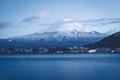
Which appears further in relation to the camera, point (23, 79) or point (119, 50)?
point (119, 50)

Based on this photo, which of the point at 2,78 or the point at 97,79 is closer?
the point at 97,79

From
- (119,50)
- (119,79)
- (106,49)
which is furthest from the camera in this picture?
(106,49)

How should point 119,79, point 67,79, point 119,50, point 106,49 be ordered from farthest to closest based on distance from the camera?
1. point 106,49
2. point 119,50
3. point 67,79
4. point 119,79

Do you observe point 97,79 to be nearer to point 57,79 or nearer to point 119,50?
point 57,79

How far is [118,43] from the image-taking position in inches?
7328

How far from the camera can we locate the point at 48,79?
33219mm

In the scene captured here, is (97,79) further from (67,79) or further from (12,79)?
(12,79)

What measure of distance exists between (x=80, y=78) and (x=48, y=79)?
4.24 meters

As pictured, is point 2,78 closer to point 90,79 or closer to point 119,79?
point 90,79

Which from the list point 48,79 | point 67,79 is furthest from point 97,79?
point 48,79

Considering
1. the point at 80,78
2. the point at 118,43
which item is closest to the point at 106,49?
the point at 118,43

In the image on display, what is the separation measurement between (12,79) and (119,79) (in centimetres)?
1382

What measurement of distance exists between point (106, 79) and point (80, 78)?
3609 mm

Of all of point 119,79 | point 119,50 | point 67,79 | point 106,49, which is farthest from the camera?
point 106,49
